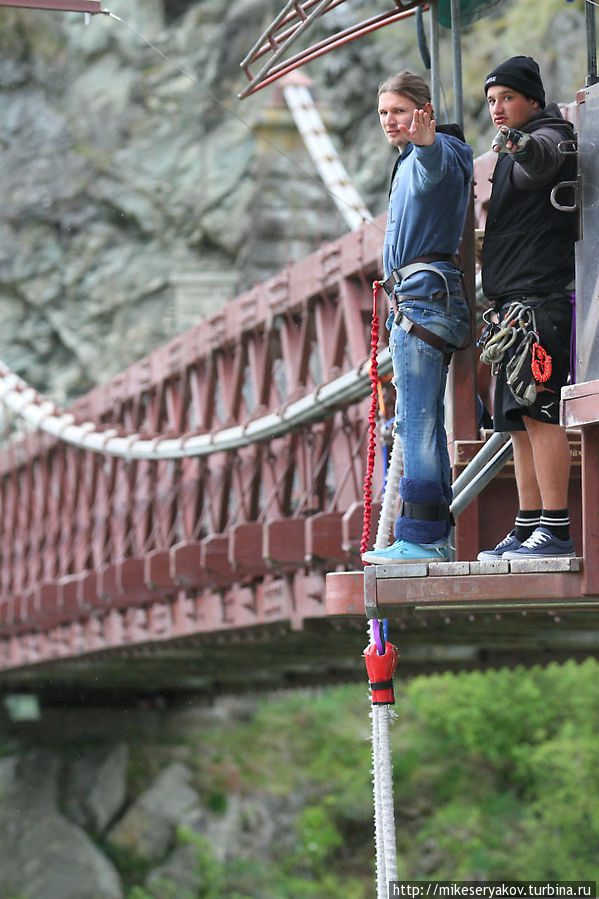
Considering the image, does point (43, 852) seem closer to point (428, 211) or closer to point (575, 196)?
point (428, 211)

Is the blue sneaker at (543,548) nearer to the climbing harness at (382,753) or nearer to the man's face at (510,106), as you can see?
the climbing harness at (382,753)

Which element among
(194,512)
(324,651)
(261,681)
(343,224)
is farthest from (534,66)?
(343,224)

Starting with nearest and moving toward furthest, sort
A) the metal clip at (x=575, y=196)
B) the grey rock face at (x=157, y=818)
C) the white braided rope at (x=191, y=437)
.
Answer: the metal clip at (x=575, y=196) → the white braided rope at (x=191, y=437) → the grey rock face at (x=157, y=818)

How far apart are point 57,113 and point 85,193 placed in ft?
8.34

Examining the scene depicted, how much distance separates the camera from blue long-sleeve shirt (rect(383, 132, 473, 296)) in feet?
14.3

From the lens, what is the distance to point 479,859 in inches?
856

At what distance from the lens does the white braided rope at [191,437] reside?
9055 mm

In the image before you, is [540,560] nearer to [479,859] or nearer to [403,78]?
[403,78]

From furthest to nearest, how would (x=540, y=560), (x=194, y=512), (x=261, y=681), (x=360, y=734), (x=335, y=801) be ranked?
(x=360, y=734) < (x=335, y=801) < (x=261, y=681) < (x=194, y=512) < (x=540, y=560)

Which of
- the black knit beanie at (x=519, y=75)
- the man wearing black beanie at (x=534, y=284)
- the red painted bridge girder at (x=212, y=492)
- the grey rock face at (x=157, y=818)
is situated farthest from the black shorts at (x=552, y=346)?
the grey rock face at (x=157, y=818)

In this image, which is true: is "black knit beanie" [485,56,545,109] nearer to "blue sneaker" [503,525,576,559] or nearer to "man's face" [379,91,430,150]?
"man's face" [379,91,430,150]

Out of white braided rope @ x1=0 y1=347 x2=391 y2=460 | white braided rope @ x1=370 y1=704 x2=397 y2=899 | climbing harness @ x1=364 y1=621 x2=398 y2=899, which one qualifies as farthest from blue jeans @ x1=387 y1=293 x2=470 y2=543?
white braided rope @ x1=0 y1=347 x2=391 y2=460

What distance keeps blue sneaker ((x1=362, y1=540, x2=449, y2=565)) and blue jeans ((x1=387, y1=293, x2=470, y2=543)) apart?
0.07 feet

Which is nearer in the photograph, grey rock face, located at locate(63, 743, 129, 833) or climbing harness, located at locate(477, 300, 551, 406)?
climbing harness, located at locate(477, 300, 551, 406)
